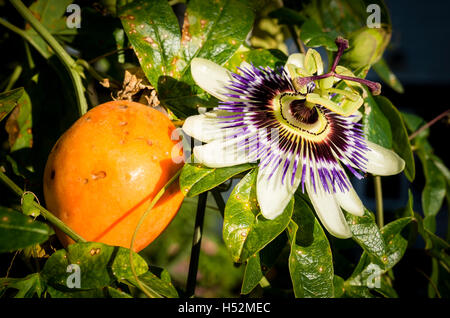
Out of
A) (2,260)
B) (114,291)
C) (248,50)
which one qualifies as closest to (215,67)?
(248,50)

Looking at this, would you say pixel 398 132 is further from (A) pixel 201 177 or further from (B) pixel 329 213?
(A) pixel 201 177

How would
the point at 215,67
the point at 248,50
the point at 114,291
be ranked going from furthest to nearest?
1. the point at 248,50
2. the point at 215,67
3. the point at 114,291

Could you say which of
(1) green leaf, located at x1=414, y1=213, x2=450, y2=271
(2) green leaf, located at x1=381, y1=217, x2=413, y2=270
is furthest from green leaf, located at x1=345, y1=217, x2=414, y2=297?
(1) green leaf, located at x1=414, y1=213, x2=450, y2=271

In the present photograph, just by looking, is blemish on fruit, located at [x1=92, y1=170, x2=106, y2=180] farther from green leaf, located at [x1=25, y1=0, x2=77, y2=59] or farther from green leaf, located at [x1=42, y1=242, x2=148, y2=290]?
green leaf, located at [x1=25, y1=0, x2=77, y2=59]

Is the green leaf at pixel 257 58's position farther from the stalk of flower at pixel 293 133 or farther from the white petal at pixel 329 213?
the white petal at pixel 329 213

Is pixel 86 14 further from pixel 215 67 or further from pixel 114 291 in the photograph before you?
pixel 114 291

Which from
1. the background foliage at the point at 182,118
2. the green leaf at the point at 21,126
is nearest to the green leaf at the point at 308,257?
the background foliage at the point at 182,118
